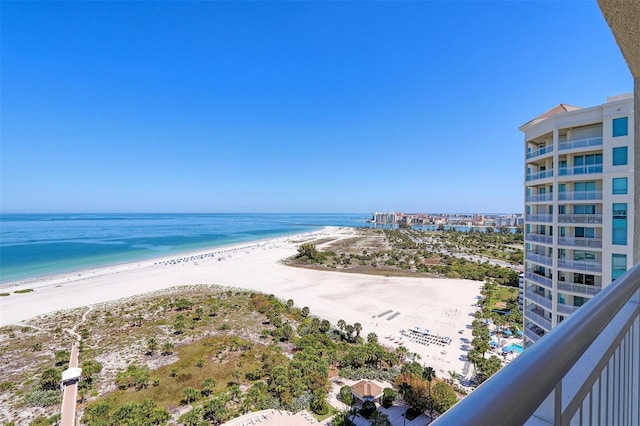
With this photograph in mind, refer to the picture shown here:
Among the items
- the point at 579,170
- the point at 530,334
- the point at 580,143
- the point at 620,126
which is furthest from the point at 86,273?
the point at 620,126

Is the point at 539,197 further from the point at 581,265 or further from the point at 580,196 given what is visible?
the point at 581,265

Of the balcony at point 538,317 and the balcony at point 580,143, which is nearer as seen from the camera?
the balcony at point 580,143

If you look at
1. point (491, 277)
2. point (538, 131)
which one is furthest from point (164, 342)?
point (491, 277)

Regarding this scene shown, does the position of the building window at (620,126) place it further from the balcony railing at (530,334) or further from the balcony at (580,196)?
the balcony railing at (530,334)

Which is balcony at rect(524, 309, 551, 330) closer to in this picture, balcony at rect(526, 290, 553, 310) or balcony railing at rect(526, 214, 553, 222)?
balcony at rect(526, 290, 553, 310)

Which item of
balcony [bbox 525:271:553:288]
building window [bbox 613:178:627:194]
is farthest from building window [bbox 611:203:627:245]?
balcony [bbox 525:271:553:288]

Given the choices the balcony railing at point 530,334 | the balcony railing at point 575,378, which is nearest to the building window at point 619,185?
the balcony railing at point 530,334

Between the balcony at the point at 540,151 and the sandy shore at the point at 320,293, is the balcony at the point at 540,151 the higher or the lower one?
the higher one
